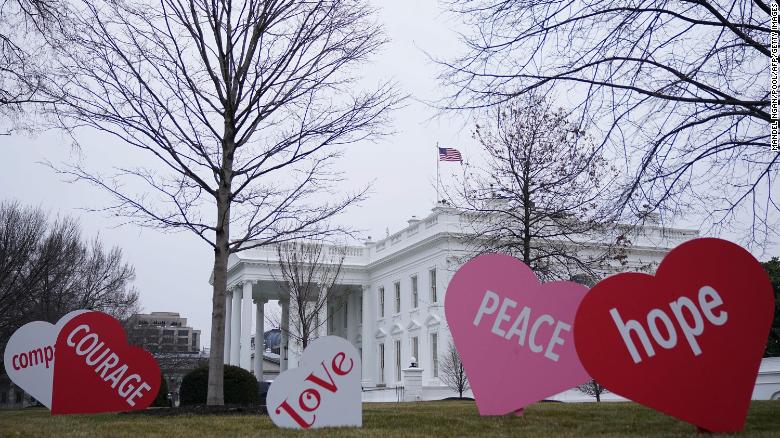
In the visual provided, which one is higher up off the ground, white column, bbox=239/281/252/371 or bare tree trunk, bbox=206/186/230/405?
white column, bbox=239/281/252/371

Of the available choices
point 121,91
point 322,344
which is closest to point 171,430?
point 322,344

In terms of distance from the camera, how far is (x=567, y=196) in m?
22.1

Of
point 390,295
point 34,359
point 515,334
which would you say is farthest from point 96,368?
point 390,295

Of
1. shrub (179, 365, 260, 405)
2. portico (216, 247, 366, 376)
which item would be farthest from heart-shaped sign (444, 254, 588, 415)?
portico (216, 247, 366, 376)

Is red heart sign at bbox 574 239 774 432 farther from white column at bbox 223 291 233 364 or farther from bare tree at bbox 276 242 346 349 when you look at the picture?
white column at bbox 223 291 233 364

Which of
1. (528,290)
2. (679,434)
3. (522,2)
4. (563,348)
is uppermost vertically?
(522,2)

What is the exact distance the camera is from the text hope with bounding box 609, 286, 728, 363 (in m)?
7.71

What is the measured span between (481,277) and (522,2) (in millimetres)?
3354

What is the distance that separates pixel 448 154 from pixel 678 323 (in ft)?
83.4

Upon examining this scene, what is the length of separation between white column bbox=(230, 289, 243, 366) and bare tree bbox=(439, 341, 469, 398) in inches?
666

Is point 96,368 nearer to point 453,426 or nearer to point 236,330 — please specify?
point 453,426

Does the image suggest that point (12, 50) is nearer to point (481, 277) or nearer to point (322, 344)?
point (322, 344)

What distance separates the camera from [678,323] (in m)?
7.78

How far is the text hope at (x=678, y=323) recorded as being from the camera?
7.71 meters
